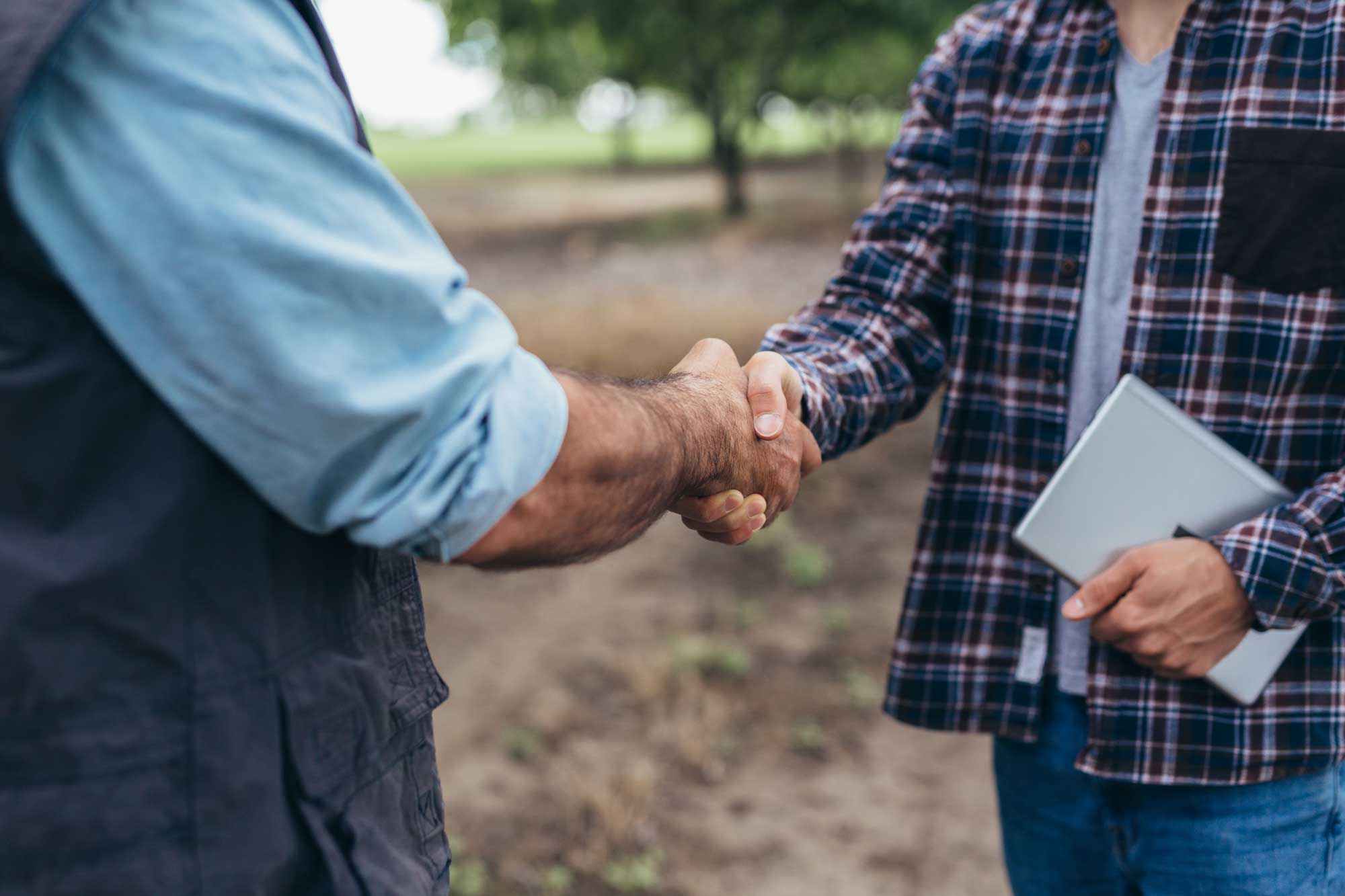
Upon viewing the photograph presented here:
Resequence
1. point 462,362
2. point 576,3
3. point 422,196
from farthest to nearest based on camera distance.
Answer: point 422,196, point 576,3, point 462,362

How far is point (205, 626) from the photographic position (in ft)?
3.53

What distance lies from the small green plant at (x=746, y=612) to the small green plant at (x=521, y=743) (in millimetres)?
1085

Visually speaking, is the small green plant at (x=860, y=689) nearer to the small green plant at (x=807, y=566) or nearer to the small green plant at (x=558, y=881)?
the small green plant at (x=807, y=566)

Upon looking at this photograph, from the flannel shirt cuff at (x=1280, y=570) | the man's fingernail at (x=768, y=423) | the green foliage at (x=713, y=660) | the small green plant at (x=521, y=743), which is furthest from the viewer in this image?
the green foliage at (x=713, y=660)

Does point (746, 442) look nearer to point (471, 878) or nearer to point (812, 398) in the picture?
point (812, 398)

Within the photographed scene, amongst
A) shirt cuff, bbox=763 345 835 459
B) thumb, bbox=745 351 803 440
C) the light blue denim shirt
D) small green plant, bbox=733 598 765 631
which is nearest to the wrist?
thumb, bbox=745 351 803 440

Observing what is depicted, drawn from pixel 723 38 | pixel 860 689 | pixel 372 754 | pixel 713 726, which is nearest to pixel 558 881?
pixel 713 726

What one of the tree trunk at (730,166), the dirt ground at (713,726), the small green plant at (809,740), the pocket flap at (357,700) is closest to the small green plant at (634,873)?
the dirt ground at (713,726)

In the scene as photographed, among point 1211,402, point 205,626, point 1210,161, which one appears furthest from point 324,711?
point 1210,161

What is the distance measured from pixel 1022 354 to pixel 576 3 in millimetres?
12658

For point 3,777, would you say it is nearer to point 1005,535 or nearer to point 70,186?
point 70,186

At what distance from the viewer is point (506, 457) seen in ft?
3.64

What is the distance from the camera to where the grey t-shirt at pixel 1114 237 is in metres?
1.88

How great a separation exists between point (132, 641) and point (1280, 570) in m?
1.51
